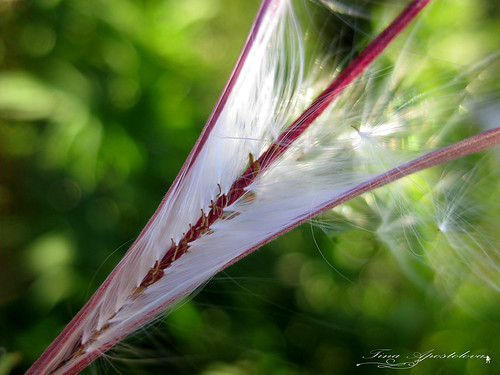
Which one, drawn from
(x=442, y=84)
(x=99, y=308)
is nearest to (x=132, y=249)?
(x=99, y=308)

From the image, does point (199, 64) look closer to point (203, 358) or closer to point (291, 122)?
point (291, 122)

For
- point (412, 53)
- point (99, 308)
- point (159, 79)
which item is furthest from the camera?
point (159, 79)
